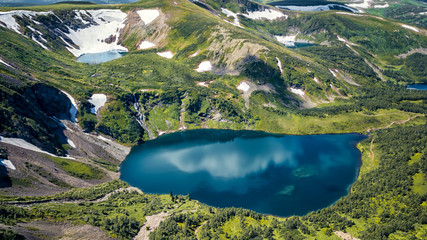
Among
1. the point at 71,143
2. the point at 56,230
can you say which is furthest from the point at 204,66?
the point at 56,230

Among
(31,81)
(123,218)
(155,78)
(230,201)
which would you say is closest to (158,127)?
(155,78)

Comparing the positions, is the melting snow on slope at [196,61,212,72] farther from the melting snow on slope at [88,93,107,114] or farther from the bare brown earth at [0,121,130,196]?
the bare brown earth at [0,121,130,196]

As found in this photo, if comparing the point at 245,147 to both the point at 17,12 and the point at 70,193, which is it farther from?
the point at 17,12

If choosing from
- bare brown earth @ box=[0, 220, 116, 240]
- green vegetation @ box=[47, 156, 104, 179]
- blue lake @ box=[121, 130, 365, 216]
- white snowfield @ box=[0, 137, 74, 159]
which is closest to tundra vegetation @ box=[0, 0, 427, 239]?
green vegetation @ box=[47, 156, 104, 179]

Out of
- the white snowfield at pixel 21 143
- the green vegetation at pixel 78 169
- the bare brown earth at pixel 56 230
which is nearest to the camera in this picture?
the bare brown earth at pixel 56 230

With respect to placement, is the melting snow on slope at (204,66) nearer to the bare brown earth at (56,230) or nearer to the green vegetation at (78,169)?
the green vegetation at (78,169)

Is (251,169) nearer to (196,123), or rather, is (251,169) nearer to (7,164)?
(196,123)

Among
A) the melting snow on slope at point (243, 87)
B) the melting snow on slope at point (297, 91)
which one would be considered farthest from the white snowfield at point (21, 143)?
the melting snow on slope at point (297, 91)

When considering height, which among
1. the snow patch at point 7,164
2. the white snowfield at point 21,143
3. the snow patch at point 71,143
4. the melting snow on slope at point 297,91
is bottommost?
the snow patch at point 71,143
